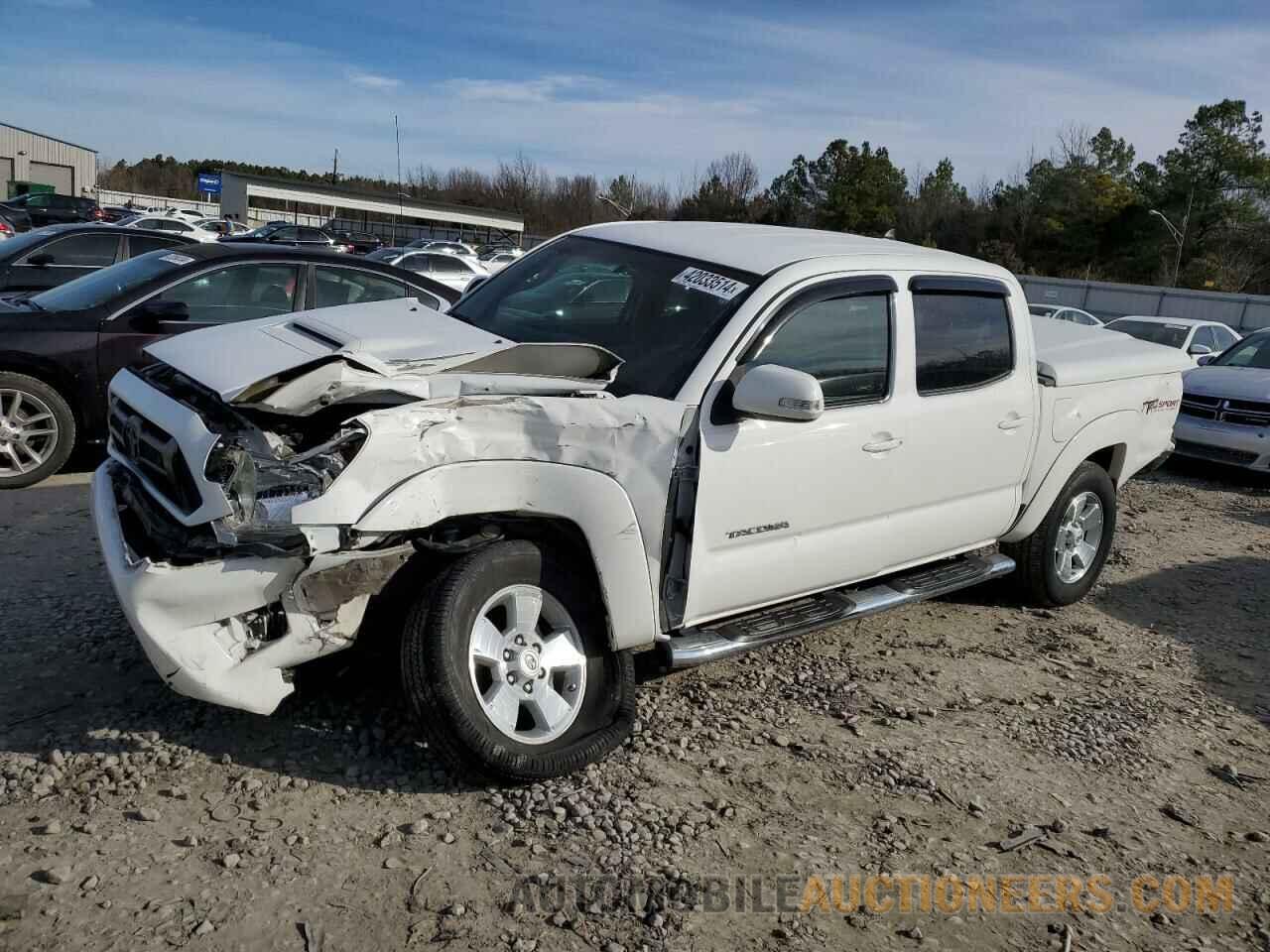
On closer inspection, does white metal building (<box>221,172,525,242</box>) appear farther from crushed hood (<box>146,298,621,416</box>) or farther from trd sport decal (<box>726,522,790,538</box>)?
trd sport decal (<box>726,522,790,538</box>)

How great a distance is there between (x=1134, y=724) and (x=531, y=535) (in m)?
2.93

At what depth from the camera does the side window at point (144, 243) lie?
1086 cm

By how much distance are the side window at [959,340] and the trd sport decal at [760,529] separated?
103 cm

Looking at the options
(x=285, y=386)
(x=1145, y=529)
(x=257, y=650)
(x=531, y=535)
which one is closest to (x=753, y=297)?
(x=531, y=535)

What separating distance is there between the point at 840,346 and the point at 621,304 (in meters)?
0.95

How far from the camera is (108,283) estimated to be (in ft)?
24.0

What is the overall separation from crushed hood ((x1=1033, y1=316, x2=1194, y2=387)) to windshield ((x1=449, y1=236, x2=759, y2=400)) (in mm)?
2174

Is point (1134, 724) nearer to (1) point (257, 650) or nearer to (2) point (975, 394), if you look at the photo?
(2) point (975, 394)

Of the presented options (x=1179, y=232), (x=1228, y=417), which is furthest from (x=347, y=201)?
(x=1228, y=417)

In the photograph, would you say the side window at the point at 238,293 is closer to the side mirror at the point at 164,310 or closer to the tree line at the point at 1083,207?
the side mirror at the point at 164,310

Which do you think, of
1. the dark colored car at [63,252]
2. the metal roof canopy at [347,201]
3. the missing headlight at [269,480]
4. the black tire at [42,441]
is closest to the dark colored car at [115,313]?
the black tire at [42,441]

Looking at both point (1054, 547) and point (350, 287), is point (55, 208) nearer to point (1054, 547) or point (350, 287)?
point (350, 287)

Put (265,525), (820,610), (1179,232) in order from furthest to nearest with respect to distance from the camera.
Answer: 1. (1179,232)
2. (820,610)
3. (265,525)

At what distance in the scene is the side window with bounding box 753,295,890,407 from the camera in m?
4.21
